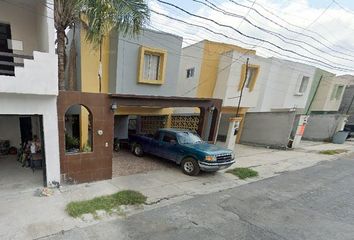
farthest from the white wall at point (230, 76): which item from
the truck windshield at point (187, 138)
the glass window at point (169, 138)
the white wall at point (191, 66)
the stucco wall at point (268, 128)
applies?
the glass window at point (169, 138)

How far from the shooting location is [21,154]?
9.12 metres

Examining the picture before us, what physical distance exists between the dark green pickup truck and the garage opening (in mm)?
4628

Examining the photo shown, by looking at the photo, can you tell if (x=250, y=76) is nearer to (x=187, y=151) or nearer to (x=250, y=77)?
(x=250, y=77)

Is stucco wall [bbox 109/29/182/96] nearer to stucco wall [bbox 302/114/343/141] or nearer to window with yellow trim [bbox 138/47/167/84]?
window with yellow trim [bbox 138/47/167/84]

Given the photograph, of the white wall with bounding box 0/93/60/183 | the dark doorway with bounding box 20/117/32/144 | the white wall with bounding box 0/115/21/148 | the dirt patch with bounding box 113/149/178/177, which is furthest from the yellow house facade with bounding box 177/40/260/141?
the white wall with bounding box 0/93/60/183

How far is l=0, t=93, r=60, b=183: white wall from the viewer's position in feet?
19.8

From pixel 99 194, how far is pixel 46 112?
9.33ft

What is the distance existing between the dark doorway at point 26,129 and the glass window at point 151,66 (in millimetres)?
5853

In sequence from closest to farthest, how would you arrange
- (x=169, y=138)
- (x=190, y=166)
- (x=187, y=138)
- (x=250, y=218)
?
(x=250, y=218) < (x=190, y=166) < (x=187, y=138) < (x=169, y=138)

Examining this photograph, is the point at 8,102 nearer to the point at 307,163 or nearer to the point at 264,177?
the point at 264,177

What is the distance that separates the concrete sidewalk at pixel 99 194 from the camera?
508cm

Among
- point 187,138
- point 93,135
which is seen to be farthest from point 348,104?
point 93,135

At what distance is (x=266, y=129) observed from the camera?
1711cm

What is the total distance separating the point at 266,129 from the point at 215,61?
6526 mm
